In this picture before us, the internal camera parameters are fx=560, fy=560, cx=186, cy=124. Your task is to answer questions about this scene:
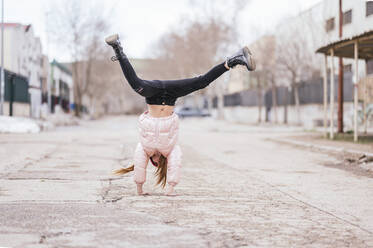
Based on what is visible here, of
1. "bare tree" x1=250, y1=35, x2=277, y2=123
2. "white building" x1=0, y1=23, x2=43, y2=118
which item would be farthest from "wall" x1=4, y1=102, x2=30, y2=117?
"bare tree" x1=250, y1=35, x2=277, y2=123

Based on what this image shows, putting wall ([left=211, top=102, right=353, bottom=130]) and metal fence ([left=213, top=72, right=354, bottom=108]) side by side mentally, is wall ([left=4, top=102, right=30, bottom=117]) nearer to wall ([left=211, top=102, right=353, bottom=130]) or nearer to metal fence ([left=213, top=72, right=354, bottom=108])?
metal fence ([left=213, top=72, right=354, bottom=108])

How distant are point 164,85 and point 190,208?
1355mm

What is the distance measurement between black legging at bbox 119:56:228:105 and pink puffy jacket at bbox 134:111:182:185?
0.69 feet

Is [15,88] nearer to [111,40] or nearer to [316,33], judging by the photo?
[316,33]

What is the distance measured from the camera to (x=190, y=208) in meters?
5.25

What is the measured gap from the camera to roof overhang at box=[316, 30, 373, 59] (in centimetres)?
1396

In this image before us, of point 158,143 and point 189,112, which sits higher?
point 189,112

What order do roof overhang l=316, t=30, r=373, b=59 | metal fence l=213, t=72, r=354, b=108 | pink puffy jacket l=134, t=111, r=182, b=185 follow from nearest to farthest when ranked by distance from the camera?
pink puffy jacket l=134, t=111, r=182, b=185 → roof overhang l=316, t=30, r=373, b=59 → metal fence l=213, t=72, r=354, b=108

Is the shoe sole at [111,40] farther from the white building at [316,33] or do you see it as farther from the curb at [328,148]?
the white building at [316,33]

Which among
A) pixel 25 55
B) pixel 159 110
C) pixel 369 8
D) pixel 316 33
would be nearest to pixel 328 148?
pixel 159 110

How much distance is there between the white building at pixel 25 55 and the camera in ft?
143

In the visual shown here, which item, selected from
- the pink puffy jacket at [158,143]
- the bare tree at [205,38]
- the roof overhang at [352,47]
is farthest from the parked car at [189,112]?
the pink puffy jacket at [158,143]

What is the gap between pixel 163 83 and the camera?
19.2 feet

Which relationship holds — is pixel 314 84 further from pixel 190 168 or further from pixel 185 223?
pixel 185 223
